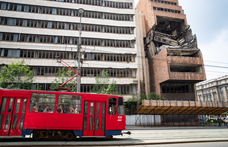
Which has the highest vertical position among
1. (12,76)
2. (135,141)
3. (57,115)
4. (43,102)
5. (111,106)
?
(12,76)

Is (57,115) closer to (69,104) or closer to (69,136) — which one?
(69,104)

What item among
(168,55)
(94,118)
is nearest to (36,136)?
(94,118)

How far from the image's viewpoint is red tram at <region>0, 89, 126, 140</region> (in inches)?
377

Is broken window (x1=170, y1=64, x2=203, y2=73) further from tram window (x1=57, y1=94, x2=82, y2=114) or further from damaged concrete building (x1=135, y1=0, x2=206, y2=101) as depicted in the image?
tram window (x1=57, y1=94, x2=82, y2=114)

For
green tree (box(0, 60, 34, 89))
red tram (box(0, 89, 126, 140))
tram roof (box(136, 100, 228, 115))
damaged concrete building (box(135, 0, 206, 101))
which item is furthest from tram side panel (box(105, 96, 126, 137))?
damaged concrete building (box(135, 0, 206, 101))

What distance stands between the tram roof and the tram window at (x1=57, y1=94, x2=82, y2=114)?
16040 mm

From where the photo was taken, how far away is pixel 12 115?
9555mm

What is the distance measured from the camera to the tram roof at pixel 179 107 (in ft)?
83.1

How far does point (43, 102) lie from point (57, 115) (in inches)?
47.4

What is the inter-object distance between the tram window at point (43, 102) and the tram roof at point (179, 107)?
1710 cm

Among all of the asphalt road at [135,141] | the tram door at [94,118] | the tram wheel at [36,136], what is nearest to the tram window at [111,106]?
the tram door at [94,118]

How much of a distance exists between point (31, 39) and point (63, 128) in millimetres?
30442

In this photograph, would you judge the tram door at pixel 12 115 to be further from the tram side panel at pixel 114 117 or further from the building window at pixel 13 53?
the building window at pixel 13 53

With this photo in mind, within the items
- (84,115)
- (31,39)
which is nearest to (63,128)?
(84,115)
